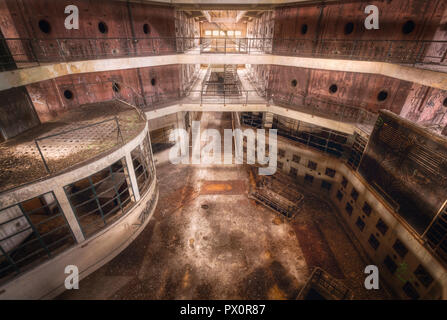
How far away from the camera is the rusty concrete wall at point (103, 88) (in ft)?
36.4

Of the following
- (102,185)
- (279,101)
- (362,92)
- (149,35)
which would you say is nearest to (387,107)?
(362,92)

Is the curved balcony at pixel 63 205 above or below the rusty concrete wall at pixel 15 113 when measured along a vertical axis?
below

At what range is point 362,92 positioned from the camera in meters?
12.6

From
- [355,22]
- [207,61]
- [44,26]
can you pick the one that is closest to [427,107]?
[355,22]

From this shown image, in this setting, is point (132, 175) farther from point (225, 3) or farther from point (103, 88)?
point (225, 3)

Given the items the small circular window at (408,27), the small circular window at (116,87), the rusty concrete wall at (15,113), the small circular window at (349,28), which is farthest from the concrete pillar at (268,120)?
the rusty concrete wall at (15,113)

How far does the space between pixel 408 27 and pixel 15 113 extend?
1893 cm

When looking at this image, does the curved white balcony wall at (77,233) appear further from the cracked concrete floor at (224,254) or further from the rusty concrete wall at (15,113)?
the rusty concrete wall at (15,113)

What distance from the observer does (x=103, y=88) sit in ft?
43.3

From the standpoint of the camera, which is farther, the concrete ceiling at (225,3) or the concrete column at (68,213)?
the concrete ceiling at (225,3)

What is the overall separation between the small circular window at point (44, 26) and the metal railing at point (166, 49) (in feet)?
1.47
